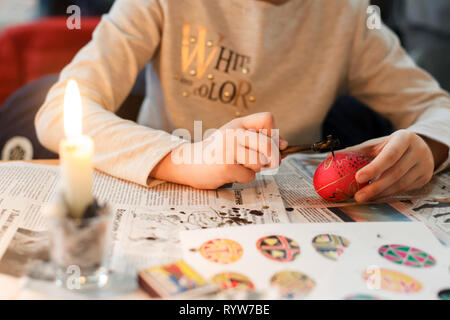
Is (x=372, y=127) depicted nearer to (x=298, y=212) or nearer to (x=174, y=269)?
(x=298, y=212)

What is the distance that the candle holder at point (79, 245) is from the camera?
399 millimetres

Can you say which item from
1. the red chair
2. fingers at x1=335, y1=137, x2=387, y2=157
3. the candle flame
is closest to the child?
fingers at x1=335, y1=137, x2=387, y2=157

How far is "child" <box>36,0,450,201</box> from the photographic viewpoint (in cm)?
81

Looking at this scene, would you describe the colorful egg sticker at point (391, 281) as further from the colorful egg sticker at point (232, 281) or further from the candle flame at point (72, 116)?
the candle flame at point (72, 116)

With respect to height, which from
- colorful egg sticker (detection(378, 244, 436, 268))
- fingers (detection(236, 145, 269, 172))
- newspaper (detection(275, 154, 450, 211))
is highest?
fingers (detection(236, 145, 269, 172))

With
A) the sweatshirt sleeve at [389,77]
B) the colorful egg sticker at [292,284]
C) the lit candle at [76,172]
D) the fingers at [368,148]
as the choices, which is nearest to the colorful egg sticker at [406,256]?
the colorful egg sticker at [292,284]

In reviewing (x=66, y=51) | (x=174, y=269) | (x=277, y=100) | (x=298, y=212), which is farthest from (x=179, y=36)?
(x=66, y=51)

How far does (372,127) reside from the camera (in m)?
1.12

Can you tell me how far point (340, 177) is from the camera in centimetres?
65

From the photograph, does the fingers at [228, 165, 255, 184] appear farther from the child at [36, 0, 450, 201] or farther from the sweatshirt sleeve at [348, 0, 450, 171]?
the sweatshirt sleeve at [348, 0, 450, 171]

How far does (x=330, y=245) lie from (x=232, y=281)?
138mm

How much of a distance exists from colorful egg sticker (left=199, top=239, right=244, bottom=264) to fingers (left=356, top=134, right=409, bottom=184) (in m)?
0.23

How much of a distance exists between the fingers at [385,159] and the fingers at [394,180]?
11mm

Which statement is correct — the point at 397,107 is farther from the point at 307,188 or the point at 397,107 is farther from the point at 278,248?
the point at 278,248
